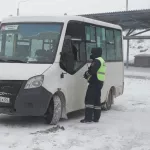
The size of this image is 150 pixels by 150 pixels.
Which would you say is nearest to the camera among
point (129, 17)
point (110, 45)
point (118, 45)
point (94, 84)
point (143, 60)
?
point (94, 84)

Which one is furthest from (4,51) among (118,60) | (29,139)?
(118,60)

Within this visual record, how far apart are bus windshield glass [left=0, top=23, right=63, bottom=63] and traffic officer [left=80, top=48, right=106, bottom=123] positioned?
912 mm

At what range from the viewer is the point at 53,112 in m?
8.94

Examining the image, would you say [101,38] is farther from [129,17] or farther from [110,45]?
[129,17]

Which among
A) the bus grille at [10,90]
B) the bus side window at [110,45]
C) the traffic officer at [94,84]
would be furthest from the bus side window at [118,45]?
the bus grille at [10,90]

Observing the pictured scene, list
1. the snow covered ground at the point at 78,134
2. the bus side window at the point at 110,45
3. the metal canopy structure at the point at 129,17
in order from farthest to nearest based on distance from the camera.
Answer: the metal canopy structure at the point at 129,17, the bus side window at the point at 110,45, the snow covered ground at the point at 78,134

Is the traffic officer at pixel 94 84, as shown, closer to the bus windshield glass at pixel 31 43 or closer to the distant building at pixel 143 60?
the bus windshield glass at pixel 31 43

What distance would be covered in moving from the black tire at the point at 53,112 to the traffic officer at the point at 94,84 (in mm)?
768

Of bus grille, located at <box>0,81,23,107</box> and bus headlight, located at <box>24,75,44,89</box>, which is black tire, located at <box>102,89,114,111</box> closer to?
bus headlight, located at <box>24,75,44,89</box>

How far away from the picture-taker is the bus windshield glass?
29.8ft

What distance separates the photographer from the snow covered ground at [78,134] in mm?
7090

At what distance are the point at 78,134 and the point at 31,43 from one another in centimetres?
237

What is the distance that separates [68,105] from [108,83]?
255 centimetres

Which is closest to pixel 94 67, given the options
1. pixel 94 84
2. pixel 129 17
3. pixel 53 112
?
pixel 94 84
